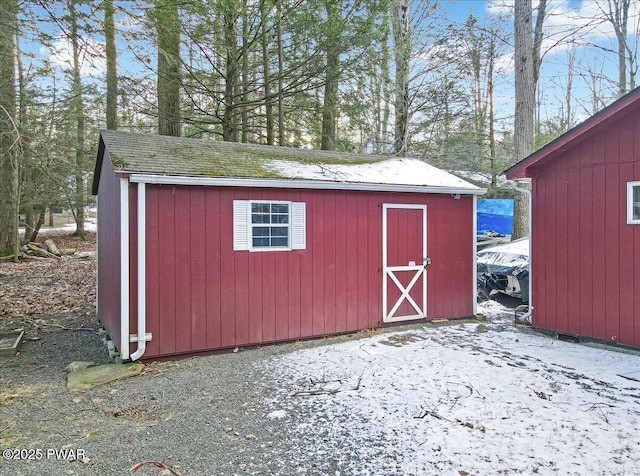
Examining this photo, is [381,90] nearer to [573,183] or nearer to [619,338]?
[573,183]

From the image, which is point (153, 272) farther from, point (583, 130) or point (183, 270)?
point (583, 130)

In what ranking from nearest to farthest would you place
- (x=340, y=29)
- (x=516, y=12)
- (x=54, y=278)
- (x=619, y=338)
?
1. (x=619, y=338)
2. (x=340, y=29)
3. (x=516, y=12)
4. (x=54, y=278)

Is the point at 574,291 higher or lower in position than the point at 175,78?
lower

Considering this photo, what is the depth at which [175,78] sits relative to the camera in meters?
9.02

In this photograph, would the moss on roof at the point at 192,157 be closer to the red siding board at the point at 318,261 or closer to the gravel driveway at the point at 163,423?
the red siding board at the point at 318,261

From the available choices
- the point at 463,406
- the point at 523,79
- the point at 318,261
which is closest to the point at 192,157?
the point at 318,261

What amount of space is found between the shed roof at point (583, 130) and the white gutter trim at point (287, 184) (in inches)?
41.0

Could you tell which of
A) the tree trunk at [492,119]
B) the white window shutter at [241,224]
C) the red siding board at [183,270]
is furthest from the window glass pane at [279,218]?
the tree trunk at [492,119]

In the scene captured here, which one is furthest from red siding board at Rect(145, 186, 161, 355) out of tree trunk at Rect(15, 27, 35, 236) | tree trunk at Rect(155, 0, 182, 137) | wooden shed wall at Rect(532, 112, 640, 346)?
wooden shed wall at Rect(532, 112, 640, 346)

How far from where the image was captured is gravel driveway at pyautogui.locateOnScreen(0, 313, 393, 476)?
3.00m

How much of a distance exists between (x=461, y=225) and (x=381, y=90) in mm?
5111

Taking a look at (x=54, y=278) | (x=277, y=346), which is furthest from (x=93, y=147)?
(x=277, y=346)

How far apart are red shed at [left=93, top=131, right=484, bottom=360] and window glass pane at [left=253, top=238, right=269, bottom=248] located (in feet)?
0.17

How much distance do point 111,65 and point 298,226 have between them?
5131mm
